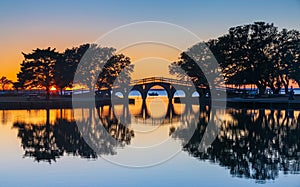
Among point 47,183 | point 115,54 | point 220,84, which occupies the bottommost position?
point 47,183

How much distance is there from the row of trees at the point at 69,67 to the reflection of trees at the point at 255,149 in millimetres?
34478

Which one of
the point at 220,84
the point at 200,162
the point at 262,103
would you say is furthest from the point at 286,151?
the point at 220,84

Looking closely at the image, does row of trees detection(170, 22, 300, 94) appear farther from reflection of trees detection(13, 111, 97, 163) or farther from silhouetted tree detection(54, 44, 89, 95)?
reflection of trees detection(13, 111, 97, 163)

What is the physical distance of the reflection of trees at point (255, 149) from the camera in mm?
11371

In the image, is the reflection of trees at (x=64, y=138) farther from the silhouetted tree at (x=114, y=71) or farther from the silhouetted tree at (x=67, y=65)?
the silhouetted tree at (x=114, y=71)

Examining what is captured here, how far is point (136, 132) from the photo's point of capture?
66.0 feet

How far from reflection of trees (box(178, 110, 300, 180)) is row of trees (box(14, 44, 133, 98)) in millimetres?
34478

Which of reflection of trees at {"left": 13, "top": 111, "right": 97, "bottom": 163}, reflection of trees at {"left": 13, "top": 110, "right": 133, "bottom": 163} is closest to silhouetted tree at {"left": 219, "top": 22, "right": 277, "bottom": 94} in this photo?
reflection of trees at {"left": 13, "top": 110, "right": 133, "bottom": 163}

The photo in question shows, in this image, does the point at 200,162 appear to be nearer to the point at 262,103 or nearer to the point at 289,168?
the point at 289,168

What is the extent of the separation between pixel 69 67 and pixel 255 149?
43.1 meters

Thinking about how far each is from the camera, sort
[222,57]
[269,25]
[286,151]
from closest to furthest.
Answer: [286,151], [269,25], [222,57]

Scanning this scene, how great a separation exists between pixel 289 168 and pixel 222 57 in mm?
40096

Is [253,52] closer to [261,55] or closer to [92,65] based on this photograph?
[261,55]

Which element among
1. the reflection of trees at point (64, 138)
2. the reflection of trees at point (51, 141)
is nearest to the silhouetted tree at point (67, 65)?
the reflection of trees at point (64, 138)
